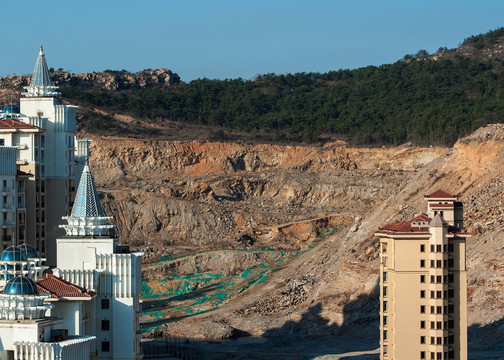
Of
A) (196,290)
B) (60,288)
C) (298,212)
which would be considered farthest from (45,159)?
(298,212)

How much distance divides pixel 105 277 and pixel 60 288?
13.0 ft

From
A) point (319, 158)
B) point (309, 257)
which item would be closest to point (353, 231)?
point (309, 257)

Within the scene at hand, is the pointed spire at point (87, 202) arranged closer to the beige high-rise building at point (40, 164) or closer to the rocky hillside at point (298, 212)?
the beige high-rise building at point (40, 164)

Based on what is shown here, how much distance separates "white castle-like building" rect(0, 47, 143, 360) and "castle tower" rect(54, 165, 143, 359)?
5cm

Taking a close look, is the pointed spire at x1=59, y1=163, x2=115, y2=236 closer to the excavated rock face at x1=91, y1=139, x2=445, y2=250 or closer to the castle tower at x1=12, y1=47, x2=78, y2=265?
the castle tower at x1=12, y1=47, x2=78, y2=265

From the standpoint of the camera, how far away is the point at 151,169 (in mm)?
147250

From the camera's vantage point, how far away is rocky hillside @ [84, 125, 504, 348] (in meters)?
92.8

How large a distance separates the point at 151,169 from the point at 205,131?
17737 millimetres

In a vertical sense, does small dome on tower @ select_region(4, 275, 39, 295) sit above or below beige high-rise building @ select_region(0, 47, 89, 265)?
below

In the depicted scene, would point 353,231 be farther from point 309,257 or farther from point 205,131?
point 205,131

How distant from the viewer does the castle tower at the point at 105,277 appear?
66125mm

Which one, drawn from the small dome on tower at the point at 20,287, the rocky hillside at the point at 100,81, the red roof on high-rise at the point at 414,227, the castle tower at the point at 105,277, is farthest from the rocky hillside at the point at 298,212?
the small dome on tower at the point at 20,287

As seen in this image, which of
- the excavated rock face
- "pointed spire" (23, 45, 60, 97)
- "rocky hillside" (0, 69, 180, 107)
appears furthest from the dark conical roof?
"rocky hillside" (0, 69, 180, 107)

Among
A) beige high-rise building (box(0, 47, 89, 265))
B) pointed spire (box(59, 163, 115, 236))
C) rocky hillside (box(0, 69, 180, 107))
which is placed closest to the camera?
pointed spire (box(59, 163, 115, 236))
